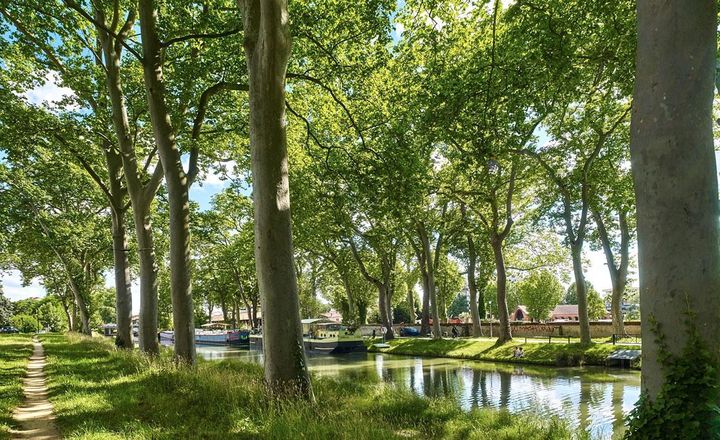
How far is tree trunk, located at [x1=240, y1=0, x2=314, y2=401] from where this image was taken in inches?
320

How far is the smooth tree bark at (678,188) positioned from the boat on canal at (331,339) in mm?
31381

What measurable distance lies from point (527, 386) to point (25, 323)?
3571 inches

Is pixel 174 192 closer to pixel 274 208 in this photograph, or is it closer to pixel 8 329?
pixel 274 208

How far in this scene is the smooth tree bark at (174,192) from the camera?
13445 millimetres

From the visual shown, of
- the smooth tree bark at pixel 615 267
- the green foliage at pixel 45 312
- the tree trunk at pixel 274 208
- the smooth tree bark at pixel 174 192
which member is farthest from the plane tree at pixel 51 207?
the green foliage at pixel 45 312

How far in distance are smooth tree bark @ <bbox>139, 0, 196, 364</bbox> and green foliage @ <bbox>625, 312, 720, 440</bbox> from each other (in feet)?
37.8

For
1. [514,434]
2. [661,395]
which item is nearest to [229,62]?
[514,434]

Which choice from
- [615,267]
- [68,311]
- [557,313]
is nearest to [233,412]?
[615,267]

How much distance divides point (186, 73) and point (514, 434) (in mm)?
12473

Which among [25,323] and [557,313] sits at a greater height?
[25,323]

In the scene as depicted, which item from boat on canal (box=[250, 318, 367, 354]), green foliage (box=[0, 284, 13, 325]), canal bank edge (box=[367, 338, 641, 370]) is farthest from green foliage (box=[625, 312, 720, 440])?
green foliage (box=[0, 284, 13, 325])

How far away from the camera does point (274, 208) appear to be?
837 cm

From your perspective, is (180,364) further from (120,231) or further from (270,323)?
(120,231)

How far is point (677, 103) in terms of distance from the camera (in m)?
4.80
